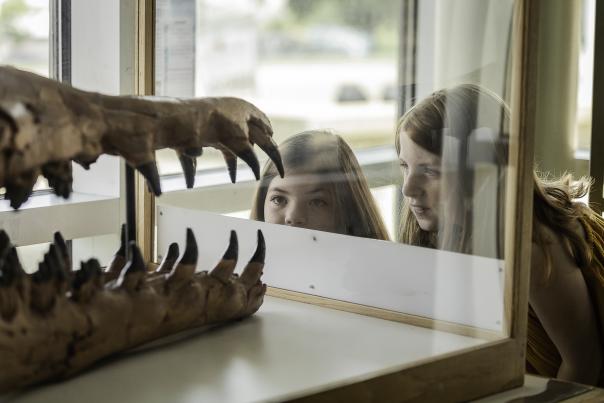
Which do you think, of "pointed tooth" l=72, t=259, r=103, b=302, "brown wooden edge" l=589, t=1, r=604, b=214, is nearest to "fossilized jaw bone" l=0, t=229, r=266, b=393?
"pointed tooth" l=72, t=259, r=103, b=302

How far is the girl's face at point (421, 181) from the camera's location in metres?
1.09

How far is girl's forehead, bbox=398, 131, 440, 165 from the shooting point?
1.10m

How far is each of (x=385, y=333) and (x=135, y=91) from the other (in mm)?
517

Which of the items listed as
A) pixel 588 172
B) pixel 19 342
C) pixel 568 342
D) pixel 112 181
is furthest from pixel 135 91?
pixel 588 172

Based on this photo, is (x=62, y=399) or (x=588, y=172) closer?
(x=62, y=399)

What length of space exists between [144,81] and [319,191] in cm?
35

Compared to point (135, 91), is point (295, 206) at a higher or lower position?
lower

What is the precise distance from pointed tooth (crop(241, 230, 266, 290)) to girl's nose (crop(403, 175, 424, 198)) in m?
0.16

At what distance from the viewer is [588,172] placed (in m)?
2.41

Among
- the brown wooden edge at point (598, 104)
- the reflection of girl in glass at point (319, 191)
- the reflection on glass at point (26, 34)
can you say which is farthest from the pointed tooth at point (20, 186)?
the brown wooden edge at point (598, 104)

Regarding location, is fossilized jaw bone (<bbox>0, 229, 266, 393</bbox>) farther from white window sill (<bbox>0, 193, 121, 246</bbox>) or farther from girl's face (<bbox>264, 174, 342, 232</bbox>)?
white window sill (<bbox>0, 193, 121, 246</bbox>)

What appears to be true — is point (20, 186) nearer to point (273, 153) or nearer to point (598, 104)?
point (273, 153)

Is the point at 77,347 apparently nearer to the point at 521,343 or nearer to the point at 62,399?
the point at 62,399

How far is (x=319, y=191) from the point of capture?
3.82 feet
